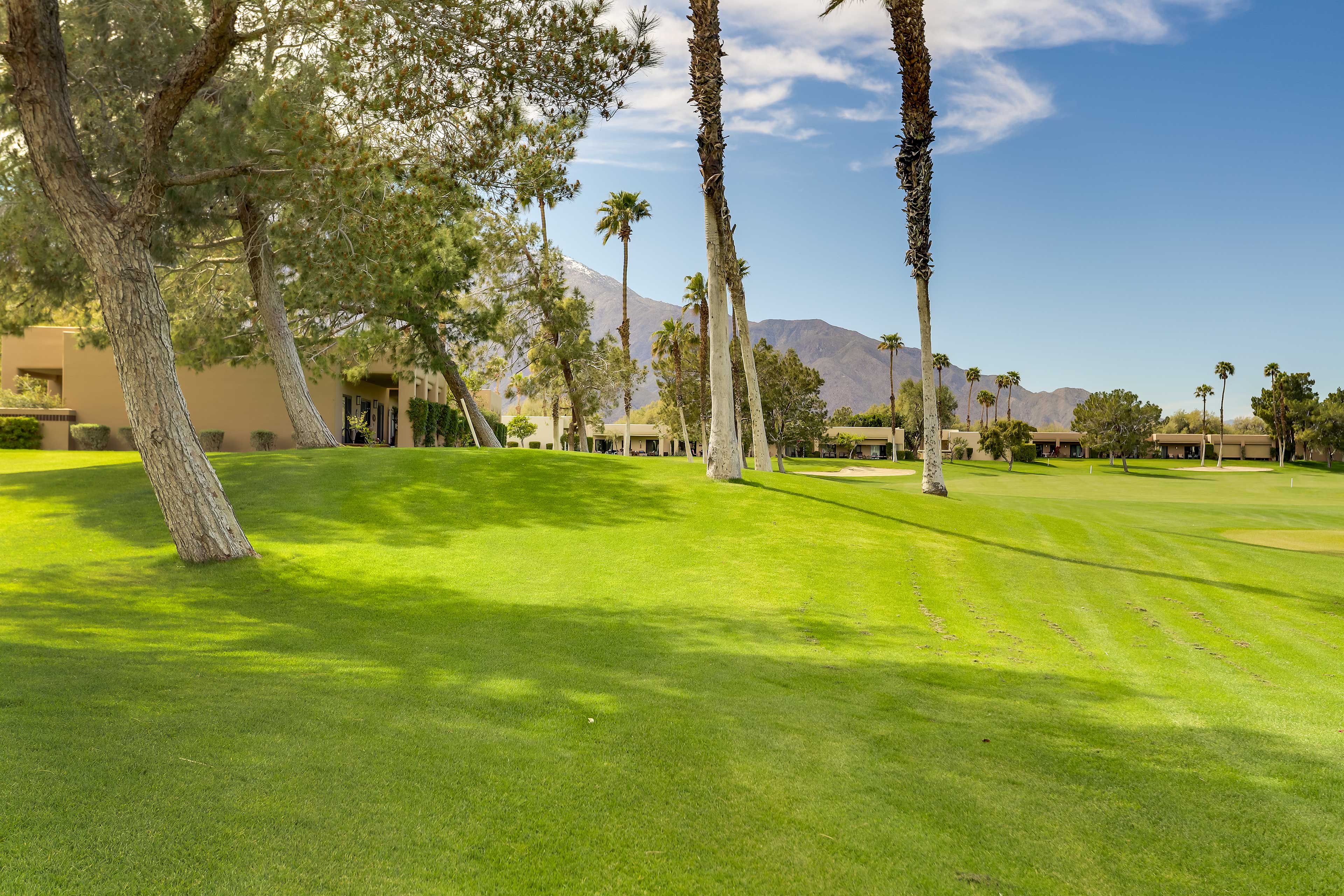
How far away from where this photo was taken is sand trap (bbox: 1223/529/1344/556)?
731 inches

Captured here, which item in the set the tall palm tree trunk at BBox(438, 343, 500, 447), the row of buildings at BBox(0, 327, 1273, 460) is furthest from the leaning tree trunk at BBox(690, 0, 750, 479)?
the row of buildings at BBox(0, 327, 1273, 460)

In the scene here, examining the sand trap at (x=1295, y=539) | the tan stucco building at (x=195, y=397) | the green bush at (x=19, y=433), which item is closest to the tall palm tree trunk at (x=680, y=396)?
the tan stucco building at (x=195, y=397)

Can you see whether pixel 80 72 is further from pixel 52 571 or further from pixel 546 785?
pixel 546 785

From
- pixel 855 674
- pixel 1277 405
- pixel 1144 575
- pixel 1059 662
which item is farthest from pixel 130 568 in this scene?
pixel 1277 405

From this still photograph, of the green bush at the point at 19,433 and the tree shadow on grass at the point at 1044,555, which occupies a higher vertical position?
the green bush at the point at 19,433

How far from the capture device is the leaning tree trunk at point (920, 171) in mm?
22234

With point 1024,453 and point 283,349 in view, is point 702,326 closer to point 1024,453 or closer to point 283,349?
point 283,349

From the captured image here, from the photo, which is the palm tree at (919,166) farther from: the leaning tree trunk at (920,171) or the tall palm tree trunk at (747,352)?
the tall palm tree trunk at (747,352)

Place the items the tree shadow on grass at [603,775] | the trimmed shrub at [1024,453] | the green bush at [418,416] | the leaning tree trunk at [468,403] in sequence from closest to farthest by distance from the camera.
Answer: the tree shadow on grass at [603,775]
the leaning tree trunk at [468,403]
the green bush at [418,416]
the trimmed shrub at [1024,453]

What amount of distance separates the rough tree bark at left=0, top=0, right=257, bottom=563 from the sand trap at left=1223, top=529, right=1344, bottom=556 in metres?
21.9

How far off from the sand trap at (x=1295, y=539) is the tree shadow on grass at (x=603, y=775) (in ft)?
51.5

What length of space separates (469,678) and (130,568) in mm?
7072

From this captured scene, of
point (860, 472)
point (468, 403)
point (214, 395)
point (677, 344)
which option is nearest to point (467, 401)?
point (468, 403)

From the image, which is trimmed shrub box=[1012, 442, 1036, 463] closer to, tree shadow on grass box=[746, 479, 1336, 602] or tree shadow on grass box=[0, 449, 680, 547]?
tree shadow on grass box=[746, 479, 1336, 602]
